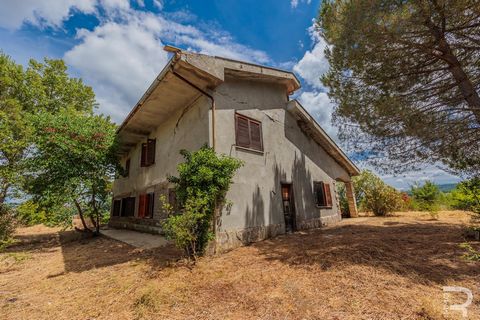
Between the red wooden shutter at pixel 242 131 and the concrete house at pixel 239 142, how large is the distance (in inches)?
1.5

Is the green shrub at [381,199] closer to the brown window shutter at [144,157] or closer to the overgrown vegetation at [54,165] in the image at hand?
the brown window shutter at [144,157]

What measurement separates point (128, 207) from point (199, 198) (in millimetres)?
9047

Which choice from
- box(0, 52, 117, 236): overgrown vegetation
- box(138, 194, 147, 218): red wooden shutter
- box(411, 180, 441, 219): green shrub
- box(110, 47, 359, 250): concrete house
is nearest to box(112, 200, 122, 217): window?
box(110, 47, 359, 250): concrete house

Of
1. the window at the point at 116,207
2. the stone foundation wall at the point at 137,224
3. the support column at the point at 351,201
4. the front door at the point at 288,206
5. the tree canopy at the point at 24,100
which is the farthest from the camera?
the support column at the point at 351,201

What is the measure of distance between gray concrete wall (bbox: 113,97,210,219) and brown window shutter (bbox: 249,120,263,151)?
1.88 m

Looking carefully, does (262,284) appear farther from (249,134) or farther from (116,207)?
(116,207)

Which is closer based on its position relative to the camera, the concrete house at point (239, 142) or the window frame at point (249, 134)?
the concrete house at point (239, 142)

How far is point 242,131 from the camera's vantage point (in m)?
7.58

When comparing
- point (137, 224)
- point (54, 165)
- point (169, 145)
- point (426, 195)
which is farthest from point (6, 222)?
point (426, 195)

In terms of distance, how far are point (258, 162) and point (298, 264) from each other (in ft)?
12.5

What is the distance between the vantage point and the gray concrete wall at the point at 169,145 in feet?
23.4

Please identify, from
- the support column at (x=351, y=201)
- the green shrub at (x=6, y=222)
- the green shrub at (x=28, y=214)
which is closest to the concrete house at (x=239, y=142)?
the support column at (x=351, y=201)

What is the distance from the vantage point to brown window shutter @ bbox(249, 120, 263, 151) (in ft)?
25.7

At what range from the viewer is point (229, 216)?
6.34m
